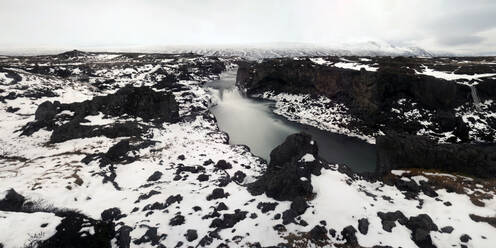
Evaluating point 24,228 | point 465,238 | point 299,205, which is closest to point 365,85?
point 465,238

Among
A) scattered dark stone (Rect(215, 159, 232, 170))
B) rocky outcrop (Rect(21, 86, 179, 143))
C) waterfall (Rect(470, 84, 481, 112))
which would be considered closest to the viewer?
scattered dark stone (Rect(215, 159, 232, 170))

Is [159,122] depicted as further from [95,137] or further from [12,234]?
[12,234]

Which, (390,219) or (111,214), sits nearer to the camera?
(390,219)

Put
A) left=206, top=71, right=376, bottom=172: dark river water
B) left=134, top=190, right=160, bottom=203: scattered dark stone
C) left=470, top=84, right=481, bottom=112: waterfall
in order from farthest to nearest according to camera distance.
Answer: left=470, top=84, right=481, bottom=112: waterfall
left=206, top=71, right=376, bottom=172: dark river water
left=134, top=190, right=160, bottom=203: scattered dark stone

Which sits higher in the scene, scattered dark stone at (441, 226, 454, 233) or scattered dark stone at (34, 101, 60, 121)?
scattered dark stone at (34, 101, 60, 121)

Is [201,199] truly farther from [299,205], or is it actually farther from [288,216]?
[299,205]

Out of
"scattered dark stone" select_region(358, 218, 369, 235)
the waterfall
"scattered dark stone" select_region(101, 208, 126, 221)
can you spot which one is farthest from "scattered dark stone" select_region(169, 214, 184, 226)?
the waterfall

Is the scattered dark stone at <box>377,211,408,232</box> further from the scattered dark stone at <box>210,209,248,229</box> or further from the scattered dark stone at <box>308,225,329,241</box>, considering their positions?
the scattered dark stone at <box>210,209,248,229</box>
